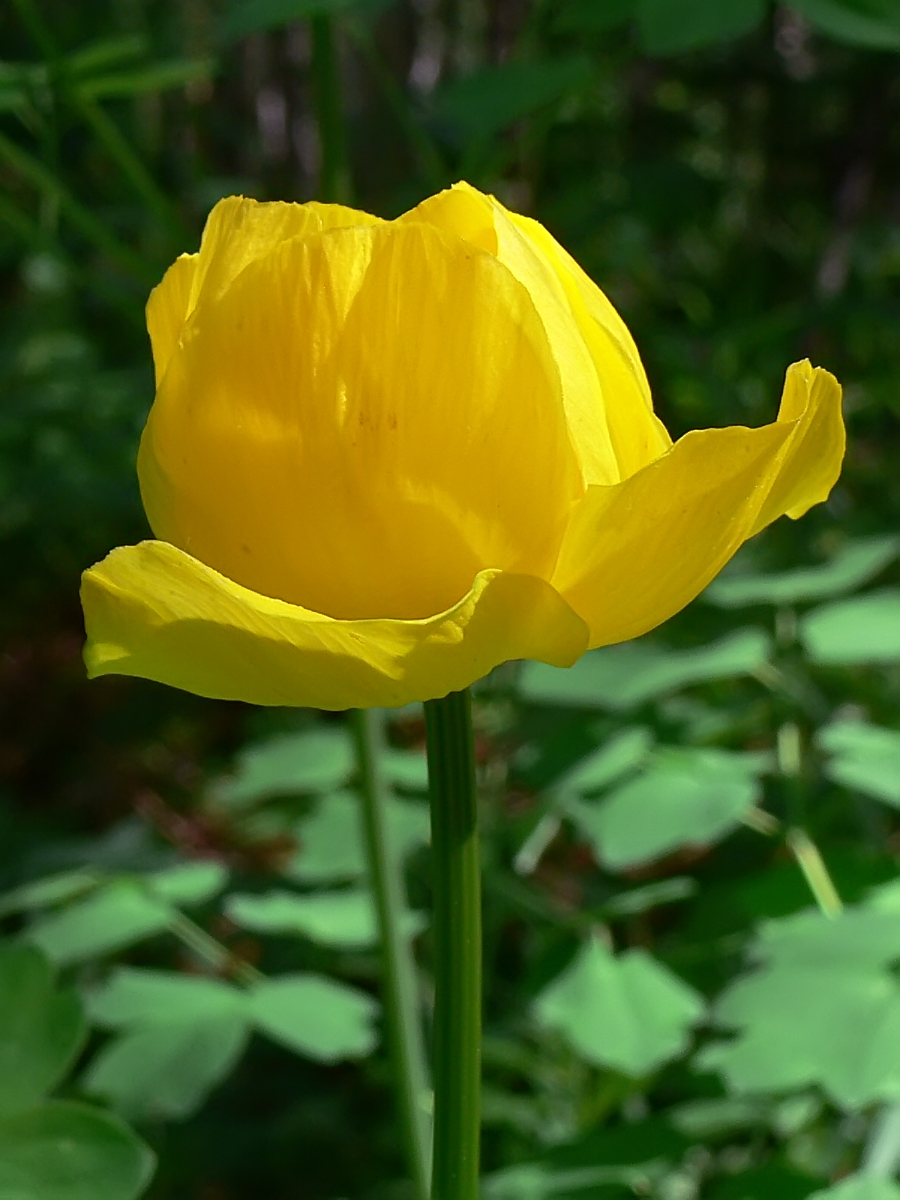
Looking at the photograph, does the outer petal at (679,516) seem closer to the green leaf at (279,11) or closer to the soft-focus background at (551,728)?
the soft-focus background at (551,728)

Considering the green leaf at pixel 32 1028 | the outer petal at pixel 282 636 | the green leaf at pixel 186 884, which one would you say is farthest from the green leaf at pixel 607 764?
the outer petal at pixel 282 636

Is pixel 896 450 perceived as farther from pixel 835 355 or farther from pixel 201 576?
pixel 201 576

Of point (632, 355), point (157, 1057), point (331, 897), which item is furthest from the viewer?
point (331, 897)

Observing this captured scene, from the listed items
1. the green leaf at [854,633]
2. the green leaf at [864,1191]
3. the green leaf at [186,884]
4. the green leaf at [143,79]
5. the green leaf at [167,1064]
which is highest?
the green leaf at [143,79]

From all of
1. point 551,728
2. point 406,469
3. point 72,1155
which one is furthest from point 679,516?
point 551,728

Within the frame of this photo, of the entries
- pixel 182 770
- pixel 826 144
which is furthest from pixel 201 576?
pixel 826 144

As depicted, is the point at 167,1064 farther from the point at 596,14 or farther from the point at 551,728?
the point at 596,14

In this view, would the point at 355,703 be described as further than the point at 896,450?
No

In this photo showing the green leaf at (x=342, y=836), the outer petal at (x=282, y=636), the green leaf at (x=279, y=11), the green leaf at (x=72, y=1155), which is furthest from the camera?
the green leaf at (x=342, y=836)
